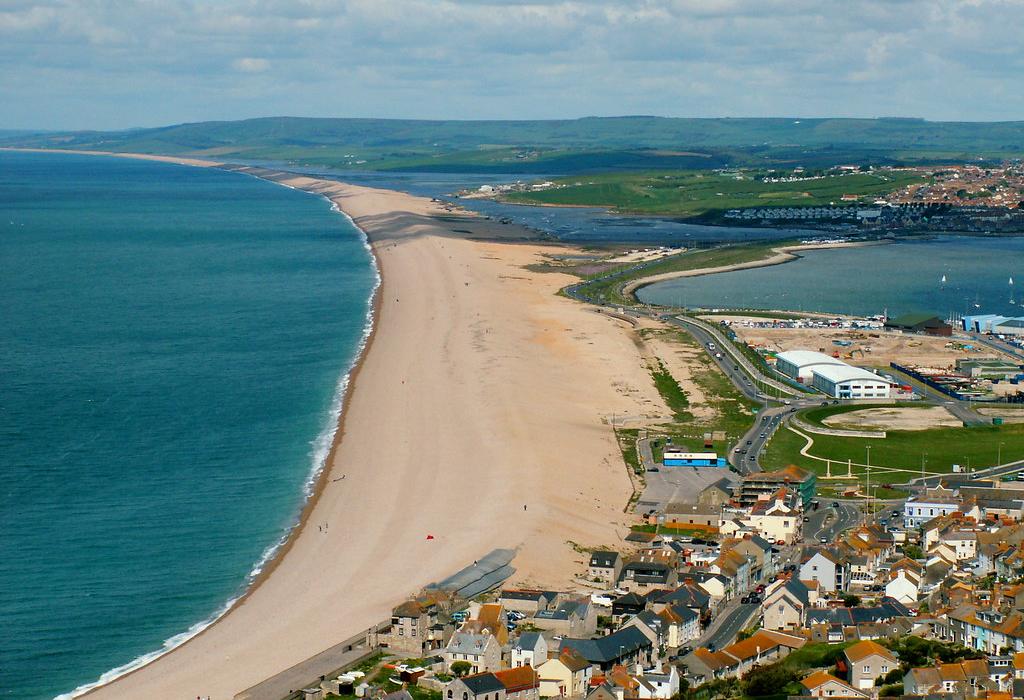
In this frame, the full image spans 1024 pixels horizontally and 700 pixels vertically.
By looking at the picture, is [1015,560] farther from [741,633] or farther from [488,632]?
[488,632]

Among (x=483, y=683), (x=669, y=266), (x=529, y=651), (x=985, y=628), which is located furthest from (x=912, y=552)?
(x=669, y=266)

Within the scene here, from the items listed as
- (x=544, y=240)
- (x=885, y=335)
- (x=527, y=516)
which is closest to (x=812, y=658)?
(x=527, y=516)

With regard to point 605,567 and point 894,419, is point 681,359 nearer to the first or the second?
point 894,419

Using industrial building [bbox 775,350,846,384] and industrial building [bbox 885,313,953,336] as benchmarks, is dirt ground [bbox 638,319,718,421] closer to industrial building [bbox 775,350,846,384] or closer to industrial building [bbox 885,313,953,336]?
industrial building [bbox 775,350,846,384]

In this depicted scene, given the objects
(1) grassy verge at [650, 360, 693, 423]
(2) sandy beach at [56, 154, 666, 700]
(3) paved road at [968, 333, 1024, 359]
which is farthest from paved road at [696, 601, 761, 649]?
(3) paved road at [968, 333, 1024, 359]

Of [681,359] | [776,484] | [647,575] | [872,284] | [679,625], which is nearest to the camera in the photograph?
[679,625]
